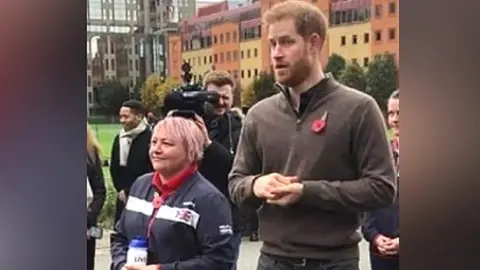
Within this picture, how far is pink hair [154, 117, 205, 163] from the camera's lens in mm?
1688

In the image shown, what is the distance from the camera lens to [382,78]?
4.85 feet

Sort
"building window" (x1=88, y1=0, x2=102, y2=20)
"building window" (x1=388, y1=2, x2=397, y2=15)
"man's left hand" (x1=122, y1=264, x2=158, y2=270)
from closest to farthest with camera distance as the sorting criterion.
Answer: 1. "building window" (x1=388, y1=2, x2=397, y2=15)
2. "man's left hand" (x1=122, y1=264, x2=158, y2=270)
3. "building window" (x1=88, y1=0, x2=102, y2=20)

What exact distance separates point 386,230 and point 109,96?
0.70 m

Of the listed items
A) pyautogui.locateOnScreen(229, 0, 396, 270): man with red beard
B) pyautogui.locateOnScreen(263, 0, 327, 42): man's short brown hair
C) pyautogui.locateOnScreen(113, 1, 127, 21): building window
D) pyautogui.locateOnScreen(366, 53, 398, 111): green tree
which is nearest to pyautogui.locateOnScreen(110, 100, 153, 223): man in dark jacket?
pyautogui.locateOnScreen(113, 1, 127, 21): building window

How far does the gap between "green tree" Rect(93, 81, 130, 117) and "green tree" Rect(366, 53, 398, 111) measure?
1.89ft

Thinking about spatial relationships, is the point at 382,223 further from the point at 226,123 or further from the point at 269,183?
the point at 226,123

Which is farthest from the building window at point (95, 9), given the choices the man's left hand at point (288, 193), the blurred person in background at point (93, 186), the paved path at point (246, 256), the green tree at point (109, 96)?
the man's left hand at point (288, 193)

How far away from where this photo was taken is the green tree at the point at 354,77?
150cm

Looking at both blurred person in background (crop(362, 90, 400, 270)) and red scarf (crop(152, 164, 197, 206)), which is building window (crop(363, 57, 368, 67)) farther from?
red scarf (crop(152, 164, 197, 206))

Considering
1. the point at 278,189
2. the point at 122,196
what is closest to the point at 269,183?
the point at 278,189
